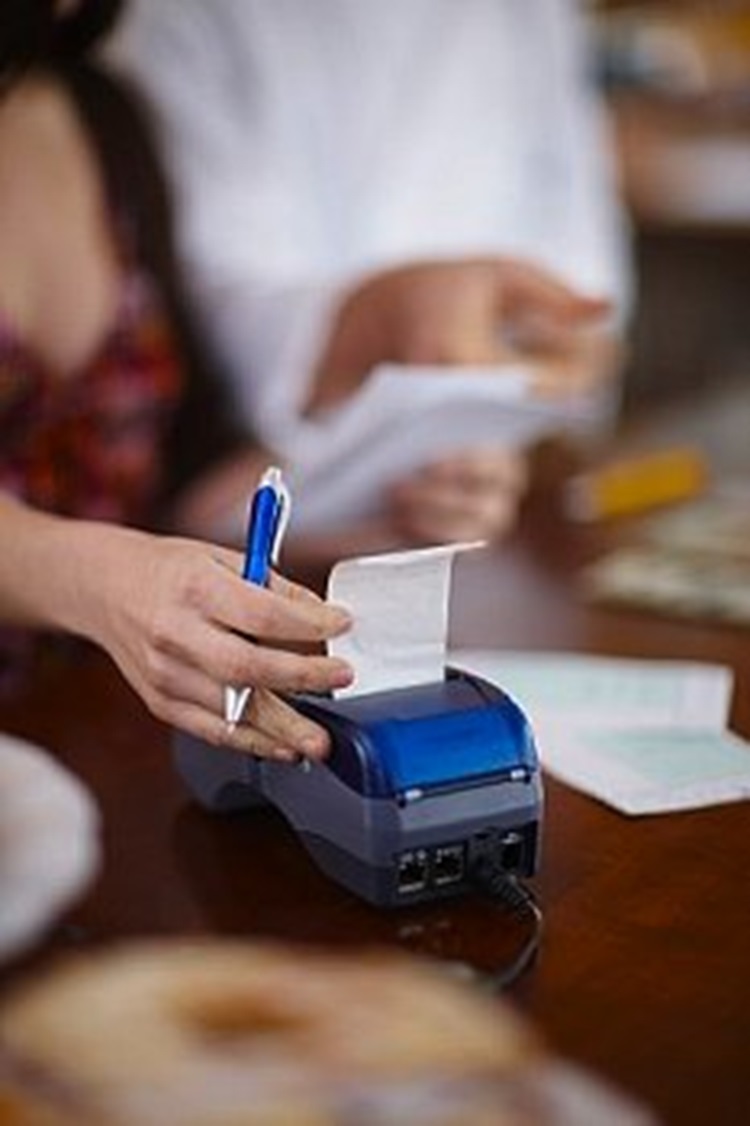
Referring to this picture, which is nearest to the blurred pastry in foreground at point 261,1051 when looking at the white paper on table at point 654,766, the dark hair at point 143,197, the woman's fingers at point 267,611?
the woman's fingers at point 267,611

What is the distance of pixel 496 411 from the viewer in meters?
1.34

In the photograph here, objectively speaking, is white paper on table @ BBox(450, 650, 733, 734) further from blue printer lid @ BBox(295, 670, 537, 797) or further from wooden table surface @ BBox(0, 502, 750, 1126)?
blue printer lid @ BBox(295, 670, 537, 797)

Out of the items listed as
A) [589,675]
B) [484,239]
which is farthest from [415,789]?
[484,239]

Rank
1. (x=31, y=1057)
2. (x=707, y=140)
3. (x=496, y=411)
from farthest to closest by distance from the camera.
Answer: (x=707, y=140)
(x=496, y=411)
(x=31, y=1057)

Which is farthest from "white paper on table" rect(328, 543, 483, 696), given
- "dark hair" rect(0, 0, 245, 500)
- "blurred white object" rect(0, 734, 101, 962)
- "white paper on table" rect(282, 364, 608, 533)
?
"dark hair" rect(0, 0, 245, 500)

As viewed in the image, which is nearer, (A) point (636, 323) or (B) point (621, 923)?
(B) point (621, 923)

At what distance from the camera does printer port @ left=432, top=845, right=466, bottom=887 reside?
845mm

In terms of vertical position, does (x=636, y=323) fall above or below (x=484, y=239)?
below

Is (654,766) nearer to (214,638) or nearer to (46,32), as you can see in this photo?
(214,638)

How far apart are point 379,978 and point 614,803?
10.0 inches

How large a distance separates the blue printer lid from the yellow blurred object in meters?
0.71

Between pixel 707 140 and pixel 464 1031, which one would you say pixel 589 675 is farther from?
pixel 707 140

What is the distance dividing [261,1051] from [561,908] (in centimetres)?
24

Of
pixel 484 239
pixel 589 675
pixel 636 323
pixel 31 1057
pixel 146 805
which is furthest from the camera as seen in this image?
pixel 636 323
